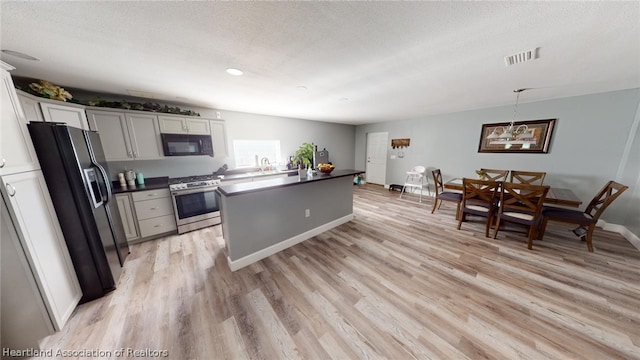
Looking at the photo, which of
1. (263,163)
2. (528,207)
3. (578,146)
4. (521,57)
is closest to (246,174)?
(263,163)

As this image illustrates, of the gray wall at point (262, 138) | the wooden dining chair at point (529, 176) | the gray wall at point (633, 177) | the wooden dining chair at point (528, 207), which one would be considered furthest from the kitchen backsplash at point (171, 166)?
the gray wall at point (633, 177)

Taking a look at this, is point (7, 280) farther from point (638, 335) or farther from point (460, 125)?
point (460, 125)

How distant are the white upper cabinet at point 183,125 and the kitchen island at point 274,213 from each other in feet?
5.25

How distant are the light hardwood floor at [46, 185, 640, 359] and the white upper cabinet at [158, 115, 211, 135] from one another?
1896mm

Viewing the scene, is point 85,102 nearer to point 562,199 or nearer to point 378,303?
point 378,303

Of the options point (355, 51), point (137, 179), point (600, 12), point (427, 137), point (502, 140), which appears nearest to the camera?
point (600, 12)

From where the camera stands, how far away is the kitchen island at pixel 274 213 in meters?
2.04

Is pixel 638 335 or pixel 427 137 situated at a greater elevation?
pixel 427 137

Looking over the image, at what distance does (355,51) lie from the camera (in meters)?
1.57

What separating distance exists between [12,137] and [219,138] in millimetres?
2298

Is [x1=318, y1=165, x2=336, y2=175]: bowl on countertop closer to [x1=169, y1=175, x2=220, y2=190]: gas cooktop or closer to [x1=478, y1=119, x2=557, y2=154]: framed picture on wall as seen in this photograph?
[x1=169, y1=175, x2=220, y2=190]: gas cooktop

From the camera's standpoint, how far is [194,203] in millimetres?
2936

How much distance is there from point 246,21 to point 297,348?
232 centimetres

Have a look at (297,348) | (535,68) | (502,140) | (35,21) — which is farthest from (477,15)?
(502,140)
